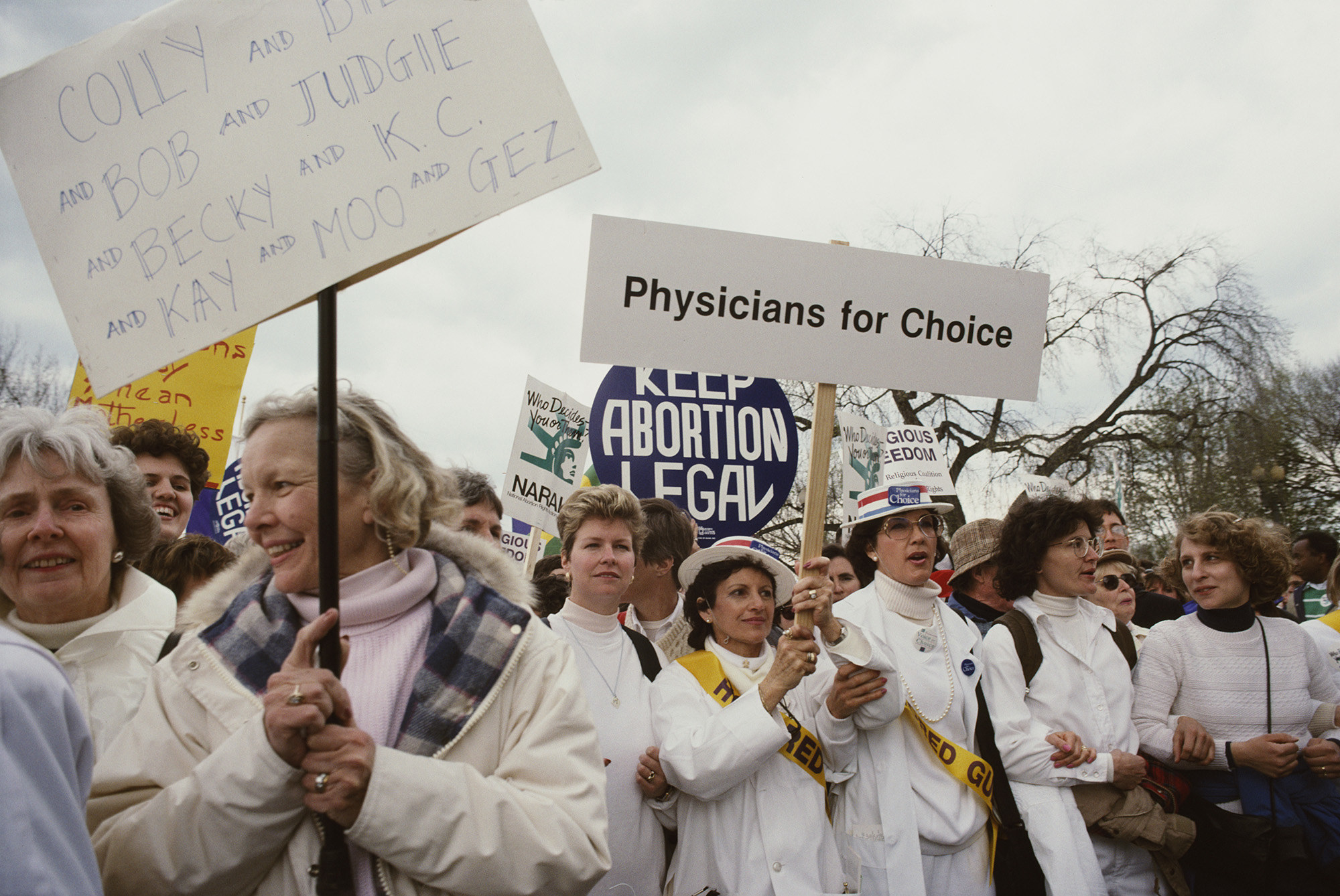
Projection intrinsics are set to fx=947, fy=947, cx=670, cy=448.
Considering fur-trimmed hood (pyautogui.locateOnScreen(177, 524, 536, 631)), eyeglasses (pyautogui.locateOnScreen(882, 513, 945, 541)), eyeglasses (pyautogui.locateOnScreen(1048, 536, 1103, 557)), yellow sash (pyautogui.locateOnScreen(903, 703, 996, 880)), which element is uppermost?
eyeglasses (pyautogui.locateOnScreen(882, 513, 945, 541))

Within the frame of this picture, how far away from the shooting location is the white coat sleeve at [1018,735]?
3.58 m

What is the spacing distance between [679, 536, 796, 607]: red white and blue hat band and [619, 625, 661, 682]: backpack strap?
10.4 inches

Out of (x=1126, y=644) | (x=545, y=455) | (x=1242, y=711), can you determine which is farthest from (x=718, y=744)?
(x=545, y=455)

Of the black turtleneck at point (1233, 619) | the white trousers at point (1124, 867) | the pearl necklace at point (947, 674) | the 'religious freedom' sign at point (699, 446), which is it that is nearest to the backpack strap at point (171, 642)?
the pearl necklace at point (947, 674)

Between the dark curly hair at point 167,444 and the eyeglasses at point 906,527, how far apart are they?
287 centimetres

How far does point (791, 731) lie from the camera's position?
330 cm

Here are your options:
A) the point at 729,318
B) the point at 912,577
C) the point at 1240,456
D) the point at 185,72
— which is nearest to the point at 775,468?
the point at 912,577

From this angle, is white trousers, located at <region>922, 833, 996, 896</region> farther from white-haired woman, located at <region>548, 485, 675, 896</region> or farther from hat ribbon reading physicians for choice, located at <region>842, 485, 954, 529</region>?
hat ribbon reading physicians for choice, located at <region>842, 485, 954, 529</region>

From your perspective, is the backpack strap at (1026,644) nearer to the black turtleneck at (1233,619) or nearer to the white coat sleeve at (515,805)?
the black turtleneck at (1233,619)

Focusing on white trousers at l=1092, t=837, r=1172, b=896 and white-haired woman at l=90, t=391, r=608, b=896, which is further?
white trousers at l=1092, t=837, r=1172, b=896

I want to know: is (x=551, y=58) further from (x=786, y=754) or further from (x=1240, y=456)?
(x=1240, y=456)

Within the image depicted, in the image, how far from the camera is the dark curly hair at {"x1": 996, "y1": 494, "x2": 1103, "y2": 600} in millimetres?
4066

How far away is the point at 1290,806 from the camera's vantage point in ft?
12.6

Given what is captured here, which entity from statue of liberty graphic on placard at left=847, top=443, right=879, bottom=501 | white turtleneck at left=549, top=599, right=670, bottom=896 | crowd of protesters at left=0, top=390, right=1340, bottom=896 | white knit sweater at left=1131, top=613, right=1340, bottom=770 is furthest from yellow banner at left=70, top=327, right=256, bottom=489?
white knit sweater at left=1131, top=613, right=1340, bottom=770
